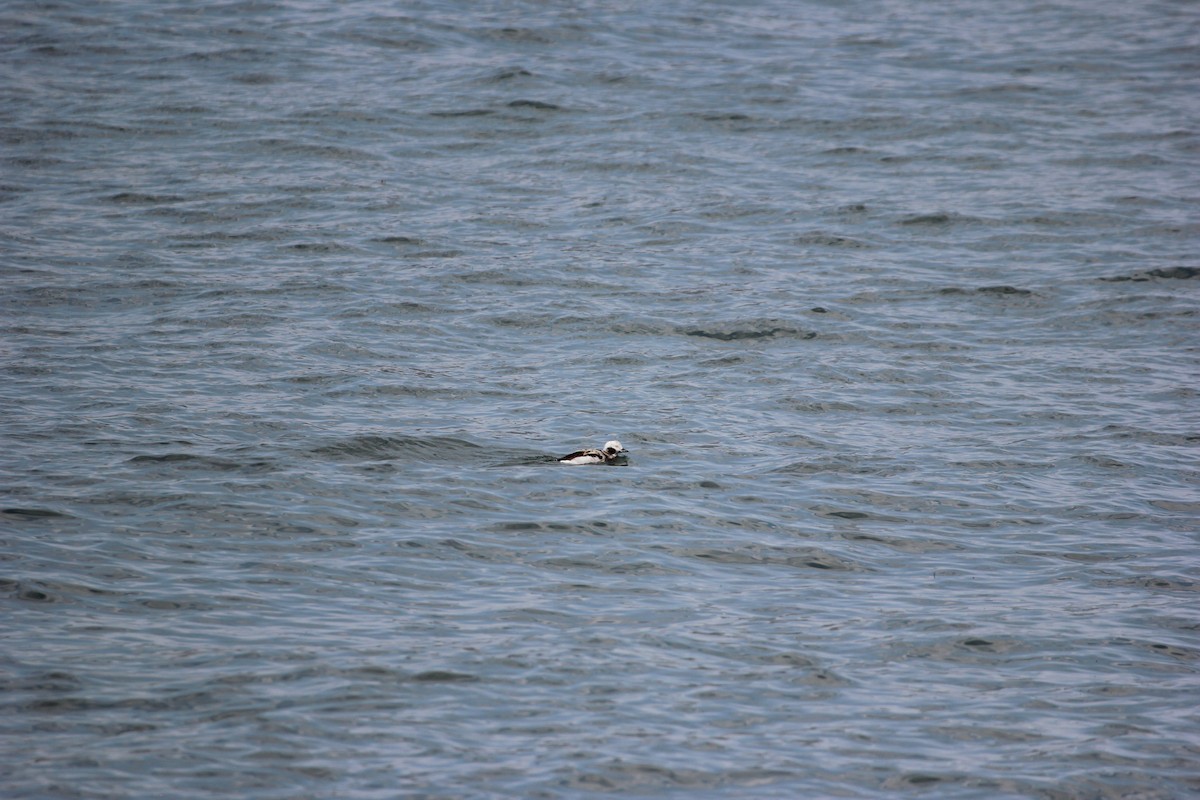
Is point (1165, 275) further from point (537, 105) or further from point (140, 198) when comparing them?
point (140, 198)

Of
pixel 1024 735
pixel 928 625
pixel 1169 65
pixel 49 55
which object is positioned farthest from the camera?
pixel 1169 65

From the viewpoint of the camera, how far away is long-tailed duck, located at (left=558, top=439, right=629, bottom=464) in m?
13.0

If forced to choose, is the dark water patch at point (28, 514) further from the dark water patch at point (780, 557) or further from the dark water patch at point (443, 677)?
the dark water patch at point (780, 557)

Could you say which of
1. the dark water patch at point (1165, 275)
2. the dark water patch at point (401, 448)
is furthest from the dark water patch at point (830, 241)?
the dark water patch at point (401, 448)

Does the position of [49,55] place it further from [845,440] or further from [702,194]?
[845,440]

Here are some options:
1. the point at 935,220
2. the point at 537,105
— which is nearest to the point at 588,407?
the point at 935,220

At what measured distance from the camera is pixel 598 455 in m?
13.2

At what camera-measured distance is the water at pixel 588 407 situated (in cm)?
891

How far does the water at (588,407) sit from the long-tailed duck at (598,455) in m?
0.18

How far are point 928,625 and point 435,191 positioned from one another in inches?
527

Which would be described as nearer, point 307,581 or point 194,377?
point 307,581

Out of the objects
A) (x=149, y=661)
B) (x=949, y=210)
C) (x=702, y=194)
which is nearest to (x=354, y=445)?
(x=149, y=661)

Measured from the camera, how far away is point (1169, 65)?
28422 millimetres

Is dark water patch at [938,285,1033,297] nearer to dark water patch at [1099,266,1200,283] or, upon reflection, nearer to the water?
the water
